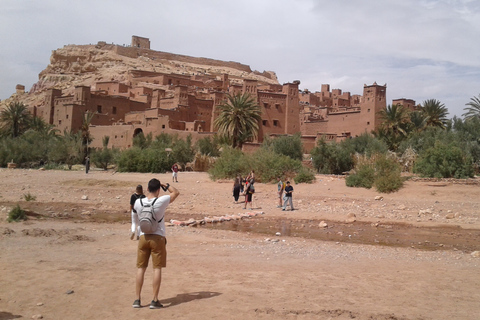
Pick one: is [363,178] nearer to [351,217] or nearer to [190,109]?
[351,217]

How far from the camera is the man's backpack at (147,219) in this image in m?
5.07

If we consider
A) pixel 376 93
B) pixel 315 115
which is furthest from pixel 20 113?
pixel 376 93

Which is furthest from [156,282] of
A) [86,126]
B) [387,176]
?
[86,126]

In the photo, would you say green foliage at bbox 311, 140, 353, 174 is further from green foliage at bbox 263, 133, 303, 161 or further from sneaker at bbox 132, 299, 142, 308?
sneaker at bbox 132, 299, 142, 308

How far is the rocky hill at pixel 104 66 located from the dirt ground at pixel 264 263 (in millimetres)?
53679

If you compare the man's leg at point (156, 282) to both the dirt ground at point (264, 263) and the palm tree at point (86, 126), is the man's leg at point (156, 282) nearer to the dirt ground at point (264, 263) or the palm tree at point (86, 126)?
the dirt ground at point (264, 263)

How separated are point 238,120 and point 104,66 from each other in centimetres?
5042

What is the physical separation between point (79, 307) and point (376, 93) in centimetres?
3578

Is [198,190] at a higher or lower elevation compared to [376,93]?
lower

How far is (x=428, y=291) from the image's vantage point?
241 inches

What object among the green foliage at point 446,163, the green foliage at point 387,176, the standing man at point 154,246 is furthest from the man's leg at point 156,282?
the green foliage at point 446,163

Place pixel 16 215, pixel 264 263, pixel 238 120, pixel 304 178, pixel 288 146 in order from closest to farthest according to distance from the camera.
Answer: pixel 264 263 → pixel 16 215 → pixel 304 178 → pixel 288 146 → pixel 238 120

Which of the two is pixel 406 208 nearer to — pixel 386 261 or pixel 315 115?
pixel 386 261

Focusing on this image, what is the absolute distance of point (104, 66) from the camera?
7544cm
